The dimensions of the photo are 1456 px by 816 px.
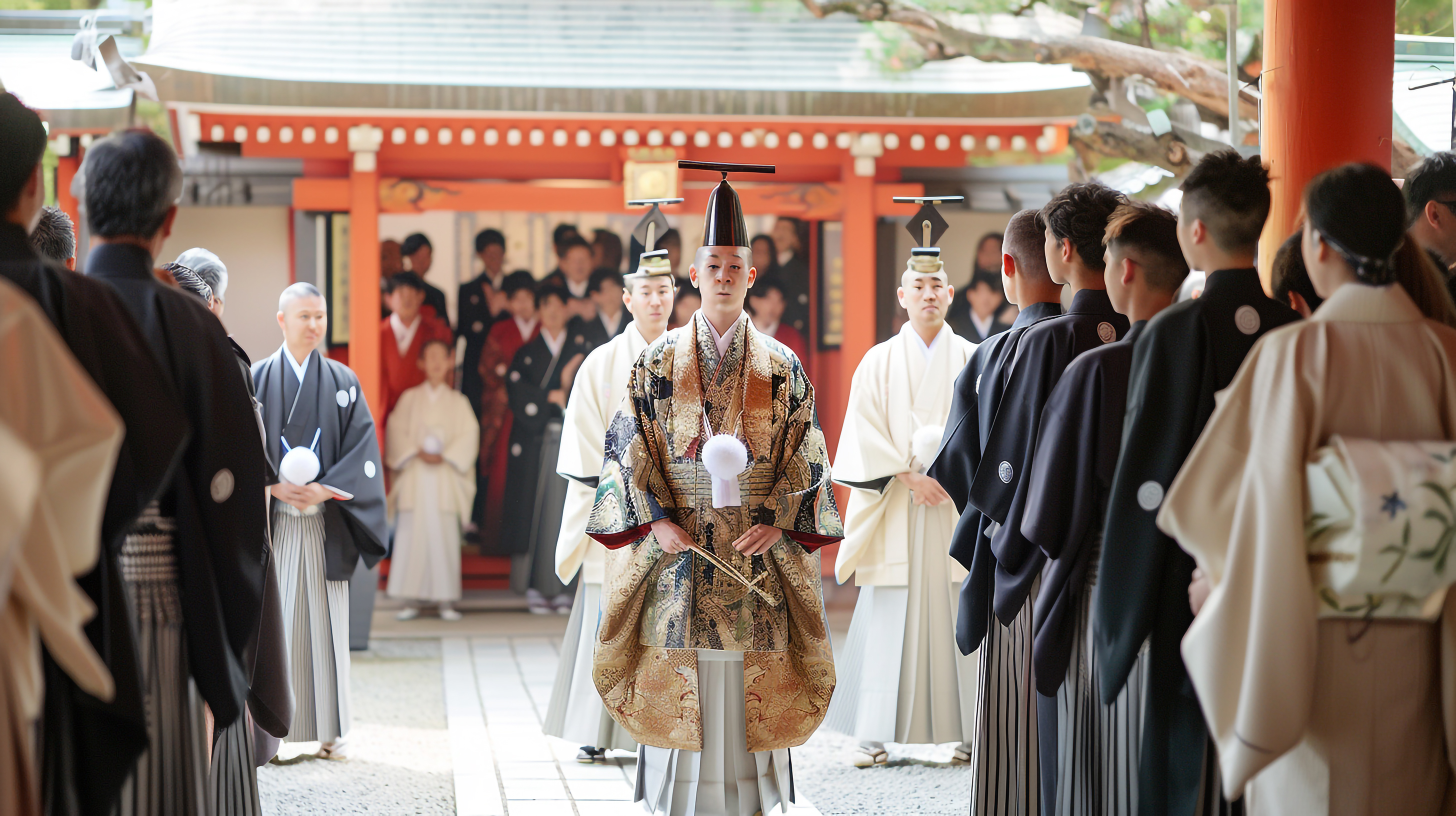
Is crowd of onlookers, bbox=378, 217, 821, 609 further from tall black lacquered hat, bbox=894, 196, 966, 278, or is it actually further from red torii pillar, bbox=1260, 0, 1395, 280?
red torii pillar, bbox=1260, 0, 1395, 280

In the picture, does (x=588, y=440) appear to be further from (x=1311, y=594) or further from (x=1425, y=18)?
(x=1425, y=18)

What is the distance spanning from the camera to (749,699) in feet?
12.1

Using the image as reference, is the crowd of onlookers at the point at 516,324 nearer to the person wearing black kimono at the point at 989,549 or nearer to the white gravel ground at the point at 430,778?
the white gravel ground at the point at 430,778

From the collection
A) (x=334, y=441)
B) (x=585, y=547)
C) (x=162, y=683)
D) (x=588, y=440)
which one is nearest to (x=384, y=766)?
(x=585, y=547)

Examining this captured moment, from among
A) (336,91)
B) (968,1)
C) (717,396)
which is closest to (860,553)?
(717,396)

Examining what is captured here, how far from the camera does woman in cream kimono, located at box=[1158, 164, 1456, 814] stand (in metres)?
2.26

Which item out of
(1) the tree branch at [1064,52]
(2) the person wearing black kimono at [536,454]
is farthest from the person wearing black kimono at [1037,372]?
(2) the person wearing black kimono at [536,454]

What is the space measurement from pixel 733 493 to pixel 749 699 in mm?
638

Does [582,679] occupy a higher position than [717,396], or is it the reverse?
[717,396]

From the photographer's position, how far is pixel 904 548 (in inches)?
196

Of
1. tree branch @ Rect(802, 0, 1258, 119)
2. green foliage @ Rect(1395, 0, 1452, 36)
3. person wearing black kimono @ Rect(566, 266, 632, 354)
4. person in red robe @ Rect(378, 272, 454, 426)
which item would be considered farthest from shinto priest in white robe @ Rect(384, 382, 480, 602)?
green foliage @ Rect(1395, 0, 1452, 36)

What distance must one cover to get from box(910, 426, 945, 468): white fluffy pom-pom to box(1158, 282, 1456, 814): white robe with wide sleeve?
251cm

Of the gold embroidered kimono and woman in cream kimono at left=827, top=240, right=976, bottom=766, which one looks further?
woman in cream kimono at left=827, top=240, right=976, bottom=766

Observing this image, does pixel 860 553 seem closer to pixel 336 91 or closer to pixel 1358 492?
pixel 1358 492
